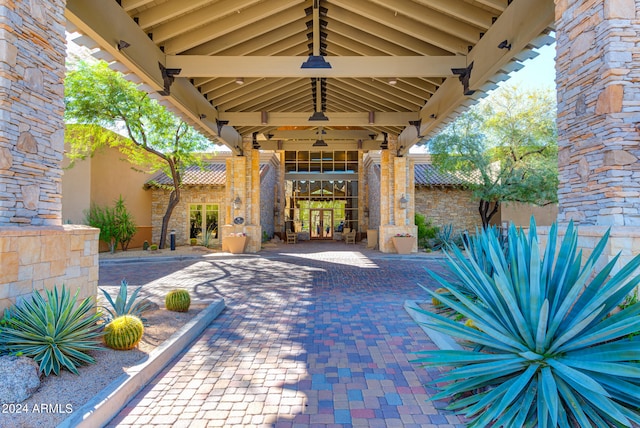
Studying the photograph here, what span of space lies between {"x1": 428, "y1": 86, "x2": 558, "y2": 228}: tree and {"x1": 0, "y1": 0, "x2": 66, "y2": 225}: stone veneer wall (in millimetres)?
14369

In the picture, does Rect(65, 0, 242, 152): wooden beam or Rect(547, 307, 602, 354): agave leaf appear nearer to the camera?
Rect(547, 307, 602, 354): agave leaf

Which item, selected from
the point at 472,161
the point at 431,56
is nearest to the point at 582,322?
the point at 431,56

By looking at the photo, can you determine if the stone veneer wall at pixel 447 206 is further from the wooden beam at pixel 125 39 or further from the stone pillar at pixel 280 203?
the wooden beam at pixel 125 39

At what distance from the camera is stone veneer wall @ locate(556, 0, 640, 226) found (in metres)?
3.44

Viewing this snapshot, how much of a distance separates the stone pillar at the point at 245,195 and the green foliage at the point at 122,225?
4418 mm

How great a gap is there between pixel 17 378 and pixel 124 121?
1348cm

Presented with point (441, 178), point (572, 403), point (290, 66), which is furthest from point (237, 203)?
point (572, 403)

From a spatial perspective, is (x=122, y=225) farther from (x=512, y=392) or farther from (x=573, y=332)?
(x=573, y=332)

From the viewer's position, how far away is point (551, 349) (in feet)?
8.33

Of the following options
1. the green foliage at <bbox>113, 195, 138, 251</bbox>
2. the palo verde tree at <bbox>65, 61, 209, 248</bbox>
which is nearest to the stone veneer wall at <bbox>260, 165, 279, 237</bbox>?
the palo verde tree at <bbox>65, 61, 209, 248</bbox>

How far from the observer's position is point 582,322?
94.0 inches

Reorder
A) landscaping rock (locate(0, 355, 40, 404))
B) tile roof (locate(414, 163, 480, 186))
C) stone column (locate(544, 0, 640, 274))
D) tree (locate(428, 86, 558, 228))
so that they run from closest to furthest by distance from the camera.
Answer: landscaping rock (locate(0, 355, 40, 404)) → stone column (locate(544, 0, 640, 274)) → tree (locate(428, 86, 558, 228)) → tile roof (locate(414, 163, 480, 186))

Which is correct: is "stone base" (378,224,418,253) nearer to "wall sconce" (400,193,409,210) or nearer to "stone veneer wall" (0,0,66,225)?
"wall sconce" (400,193,409,210)

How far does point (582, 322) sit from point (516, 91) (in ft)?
51.8
